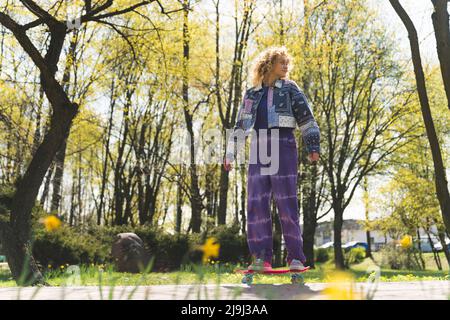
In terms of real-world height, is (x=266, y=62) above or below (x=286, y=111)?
above

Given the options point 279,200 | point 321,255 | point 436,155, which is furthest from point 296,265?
point 321,255

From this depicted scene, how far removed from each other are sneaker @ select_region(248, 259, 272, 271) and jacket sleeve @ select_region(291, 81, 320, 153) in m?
1.14

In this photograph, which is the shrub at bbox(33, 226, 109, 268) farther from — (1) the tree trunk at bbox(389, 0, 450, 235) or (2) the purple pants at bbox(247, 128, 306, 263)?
(1) the tree trunk at bbox(389, 0, 450, 235)

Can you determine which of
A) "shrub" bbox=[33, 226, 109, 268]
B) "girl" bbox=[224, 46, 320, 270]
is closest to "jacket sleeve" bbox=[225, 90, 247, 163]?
"girl" bbox=[224, 46, 320, 270]

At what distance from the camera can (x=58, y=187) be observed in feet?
66.7

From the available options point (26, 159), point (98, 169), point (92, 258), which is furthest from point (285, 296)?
point (98, 169)

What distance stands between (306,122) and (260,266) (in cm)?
142

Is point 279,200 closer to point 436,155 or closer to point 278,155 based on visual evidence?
point 278,155

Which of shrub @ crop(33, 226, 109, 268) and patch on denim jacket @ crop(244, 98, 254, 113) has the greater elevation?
patch on denim jacket @ crop(244, 98, 254, 113)

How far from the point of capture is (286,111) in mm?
4797

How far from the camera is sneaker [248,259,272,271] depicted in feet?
15.2

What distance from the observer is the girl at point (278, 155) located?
4691 mm

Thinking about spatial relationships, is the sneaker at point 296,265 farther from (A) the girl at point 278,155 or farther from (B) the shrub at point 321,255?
(B) the shrub at point 321,255

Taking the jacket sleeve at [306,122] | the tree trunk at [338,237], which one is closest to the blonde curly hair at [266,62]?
the jacket sleeve at [306,122]
